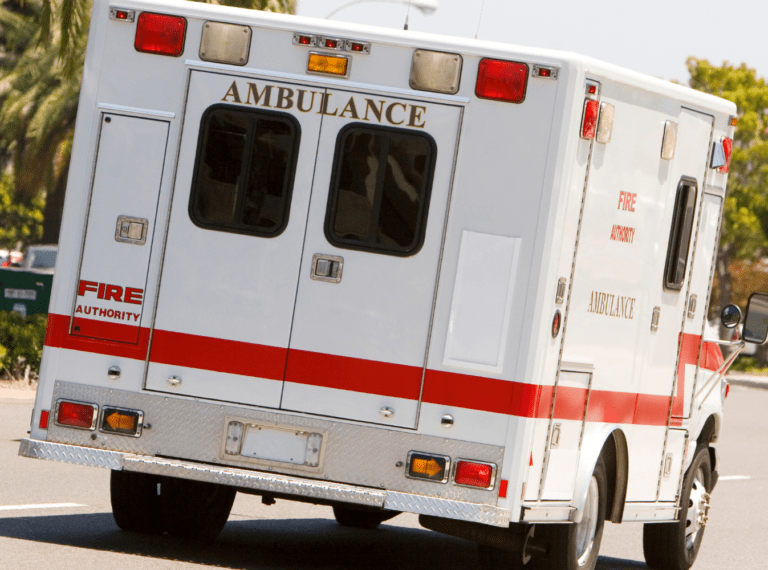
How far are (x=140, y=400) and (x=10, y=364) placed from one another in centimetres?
1026

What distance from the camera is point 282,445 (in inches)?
279

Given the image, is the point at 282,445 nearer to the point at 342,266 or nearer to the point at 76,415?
the point at 342,266

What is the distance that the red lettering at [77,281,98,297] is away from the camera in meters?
7.29

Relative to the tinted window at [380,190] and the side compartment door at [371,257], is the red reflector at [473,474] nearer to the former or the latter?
the side compartment door at [371,257]

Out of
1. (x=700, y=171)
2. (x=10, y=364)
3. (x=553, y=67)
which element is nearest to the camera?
(x=553, y=67)

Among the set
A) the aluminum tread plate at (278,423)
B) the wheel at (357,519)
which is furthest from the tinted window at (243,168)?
the wheel at (357,519)

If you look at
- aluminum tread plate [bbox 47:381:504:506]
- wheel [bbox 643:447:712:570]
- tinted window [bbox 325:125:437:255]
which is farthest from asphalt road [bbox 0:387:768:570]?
tinted window [bbox 325:125:437:255]

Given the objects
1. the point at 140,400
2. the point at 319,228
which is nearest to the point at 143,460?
the point at 140,400

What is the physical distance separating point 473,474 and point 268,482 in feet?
3.28

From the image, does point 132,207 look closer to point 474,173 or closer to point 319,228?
point 319,228

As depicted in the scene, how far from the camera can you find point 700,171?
8312mm

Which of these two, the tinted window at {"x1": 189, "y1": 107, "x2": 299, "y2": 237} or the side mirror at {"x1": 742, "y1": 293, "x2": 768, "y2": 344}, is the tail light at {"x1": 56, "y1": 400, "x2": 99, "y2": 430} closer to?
the tinted window at {"x1": 189, "y1": 107, "x2": 299, "y2": 237}

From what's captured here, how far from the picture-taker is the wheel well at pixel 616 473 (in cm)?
801

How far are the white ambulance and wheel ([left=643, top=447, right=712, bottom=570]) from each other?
1.75 meters
